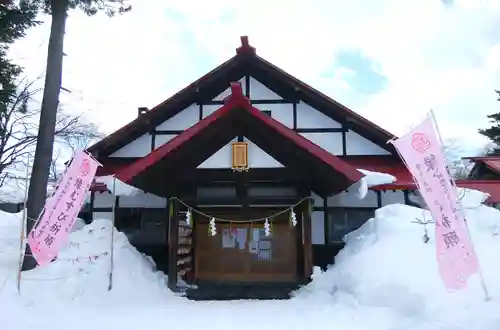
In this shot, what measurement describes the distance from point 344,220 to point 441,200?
4.52 m

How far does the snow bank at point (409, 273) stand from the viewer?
586 cm

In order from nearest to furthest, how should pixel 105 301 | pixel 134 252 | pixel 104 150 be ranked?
pixel 105 301
pixel 134 252
pixel 104 150

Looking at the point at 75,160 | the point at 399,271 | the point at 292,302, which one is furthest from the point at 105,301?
the point at 399,271

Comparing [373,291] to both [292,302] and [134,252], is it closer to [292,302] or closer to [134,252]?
[292,302]

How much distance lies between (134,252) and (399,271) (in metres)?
6.14

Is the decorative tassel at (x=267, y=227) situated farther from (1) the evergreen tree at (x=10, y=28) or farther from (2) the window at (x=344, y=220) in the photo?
(1) the evergreen tree at (x=10, y=28)

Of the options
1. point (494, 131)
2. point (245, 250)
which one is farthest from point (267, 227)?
point (494, 131)

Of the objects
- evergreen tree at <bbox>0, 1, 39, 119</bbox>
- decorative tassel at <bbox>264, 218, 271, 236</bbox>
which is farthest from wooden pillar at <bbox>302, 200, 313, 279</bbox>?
evergreen tree at <bbox>0, 1, 39, 119</bbox>

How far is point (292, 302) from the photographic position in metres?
8.30

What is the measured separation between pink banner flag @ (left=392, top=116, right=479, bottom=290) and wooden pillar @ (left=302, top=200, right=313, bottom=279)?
3527mm

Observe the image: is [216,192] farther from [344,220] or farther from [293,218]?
[344,220]

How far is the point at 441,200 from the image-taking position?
6230mm

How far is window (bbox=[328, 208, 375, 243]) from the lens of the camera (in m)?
10.6

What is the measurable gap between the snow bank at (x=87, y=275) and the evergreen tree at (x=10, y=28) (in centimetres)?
407
